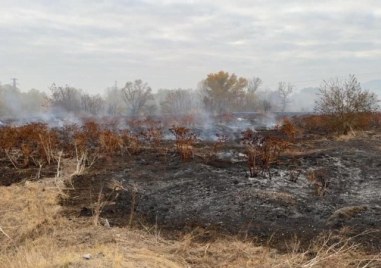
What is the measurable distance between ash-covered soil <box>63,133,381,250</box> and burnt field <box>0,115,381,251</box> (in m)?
0.02

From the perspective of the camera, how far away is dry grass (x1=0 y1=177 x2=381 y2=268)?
4.61 m

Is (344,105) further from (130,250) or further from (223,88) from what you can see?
(223,88)

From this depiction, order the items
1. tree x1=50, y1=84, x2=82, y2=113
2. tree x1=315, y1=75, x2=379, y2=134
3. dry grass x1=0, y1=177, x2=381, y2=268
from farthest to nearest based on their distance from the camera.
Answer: tree x1=50, y1=84, x2=82, y2=113
tree x1=315, y1=75, x2=379, y2=134
dry grass x1=0, y1=177, x2=381, y2=268

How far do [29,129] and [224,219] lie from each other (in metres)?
6.87

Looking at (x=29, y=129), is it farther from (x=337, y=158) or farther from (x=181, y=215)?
(x=337, y=158)

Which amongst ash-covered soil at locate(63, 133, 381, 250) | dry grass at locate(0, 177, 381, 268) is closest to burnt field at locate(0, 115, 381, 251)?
ash-covered soil at locate(63, 133, 381, 250)

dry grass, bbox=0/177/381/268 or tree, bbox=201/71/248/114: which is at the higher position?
tree, bbox=201/71/248/114

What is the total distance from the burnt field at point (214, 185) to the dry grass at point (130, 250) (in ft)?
1.11

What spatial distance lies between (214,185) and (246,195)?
926 millimetres

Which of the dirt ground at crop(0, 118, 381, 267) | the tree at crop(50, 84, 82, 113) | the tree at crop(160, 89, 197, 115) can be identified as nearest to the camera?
the dirt ground at crop(0, 118, 381, 267)

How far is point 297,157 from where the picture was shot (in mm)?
10758

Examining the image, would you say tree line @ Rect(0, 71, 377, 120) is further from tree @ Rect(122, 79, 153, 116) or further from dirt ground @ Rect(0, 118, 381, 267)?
dirt ground @ Rect(0, 118, 381, 267)

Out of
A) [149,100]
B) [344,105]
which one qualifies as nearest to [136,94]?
[149,100]

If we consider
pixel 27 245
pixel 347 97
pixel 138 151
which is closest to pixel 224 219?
pixel 27 245
